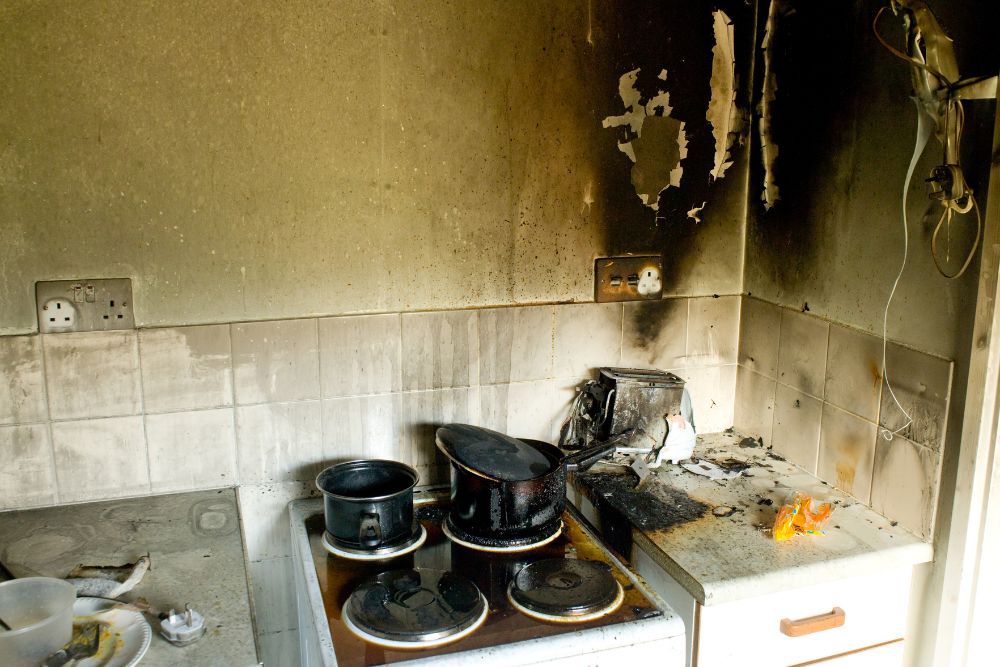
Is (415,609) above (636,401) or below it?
below

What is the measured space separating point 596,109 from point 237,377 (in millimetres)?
1047

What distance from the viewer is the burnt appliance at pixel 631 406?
1.88m

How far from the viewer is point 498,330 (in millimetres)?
1867

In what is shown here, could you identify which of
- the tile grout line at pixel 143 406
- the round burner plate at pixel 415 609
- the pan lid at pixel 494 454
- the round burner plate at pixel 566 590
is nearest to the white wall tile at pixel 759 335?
the pan lid at pixel 494 454

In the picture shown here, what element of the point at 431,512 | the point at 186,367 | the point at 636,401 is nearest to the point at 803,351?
the point at 636,401

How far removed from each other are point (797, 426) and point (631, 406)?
1.34 ft

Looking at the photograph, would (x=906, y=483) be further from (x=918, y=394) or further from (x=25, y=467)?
(x=25, y=467)

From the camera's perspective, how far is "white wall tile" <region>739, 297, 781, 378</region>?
195 centimetres

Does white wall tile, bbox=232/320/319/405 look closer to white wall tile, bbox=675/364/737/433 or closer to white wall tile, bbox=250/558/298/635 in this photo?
white wall tile, bbox=250/558/298/635

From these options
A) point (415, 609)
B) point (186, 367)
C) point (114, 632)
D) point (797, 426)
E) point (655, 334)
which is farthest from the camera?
point (655, 334)

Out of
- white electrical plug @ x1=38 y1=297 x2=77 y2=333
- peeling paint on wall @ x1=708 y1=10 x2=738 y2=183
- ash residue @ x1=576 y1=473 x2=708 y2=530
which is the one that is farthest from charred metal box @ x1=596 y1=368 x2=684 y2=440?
white electrical plug @ x1=38 y1=297 x2=77 y2=333

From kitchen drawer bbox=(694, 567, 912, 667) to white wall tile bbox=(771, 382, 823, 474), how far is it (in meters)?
0.37

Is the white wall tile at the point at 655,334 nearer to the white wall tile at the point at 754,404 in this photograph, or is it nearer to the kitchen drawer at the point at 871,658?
the white wall tile at the point at 754,404

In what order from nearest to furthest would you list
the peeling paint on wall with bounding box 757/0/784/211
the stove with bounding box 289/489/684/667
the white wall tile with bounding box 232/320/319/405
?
the stove with bounding box 289/489/684/667, the white wall tile with bounding box 232/320/319/405, the peeling paint on wall with bounding box 757/0/784/211
